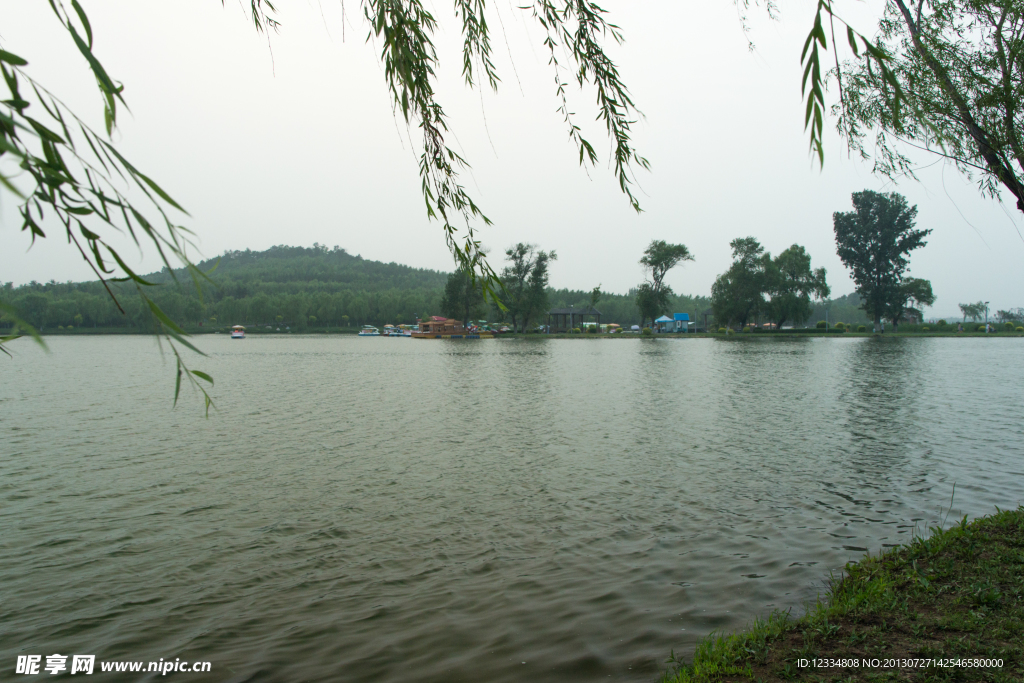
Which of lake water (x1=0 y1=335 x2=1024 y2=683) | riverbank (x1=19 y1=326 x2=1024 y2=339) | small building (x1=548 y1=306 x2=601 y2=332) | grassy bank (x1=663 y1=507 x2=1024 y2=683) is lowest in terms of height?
lake water (x1=0 y1=335 x2=1024 y2=683)

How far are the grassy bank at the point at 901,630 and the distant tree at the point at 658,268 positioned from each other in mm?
102945

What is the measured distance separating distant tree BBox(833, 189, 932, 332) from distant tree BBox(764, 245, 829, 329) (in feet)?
32.4

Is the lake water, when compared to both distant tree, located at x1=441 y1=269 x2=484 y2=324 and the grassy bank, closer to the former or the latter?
the grassy bank

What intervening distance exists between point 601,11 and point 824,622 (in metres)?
5.36

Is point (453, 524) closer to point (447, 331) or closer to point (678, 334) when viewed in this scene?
point (678, 334)

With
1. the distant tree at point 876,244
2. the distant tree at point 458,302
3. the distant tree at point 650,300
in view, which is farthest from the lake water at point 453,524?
the distant tree at point 458,302

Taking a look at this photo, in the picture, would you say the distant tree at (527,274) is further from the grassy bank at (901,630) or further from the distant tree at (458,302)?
the grassy bank at (901,630)

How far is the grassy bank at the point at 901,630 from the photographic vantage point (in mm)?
3965

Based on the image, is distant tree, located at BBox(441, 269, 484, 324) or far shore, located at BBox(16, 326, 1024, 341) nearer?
far shore, located at BBox(16, 326, 1024, 341)

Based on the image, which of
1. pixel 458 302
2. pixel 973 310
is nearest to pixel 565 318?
pixel 458 302

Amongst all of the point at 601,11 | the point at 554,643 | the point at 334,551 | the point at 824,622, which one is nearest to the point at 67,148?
the point at 601,11

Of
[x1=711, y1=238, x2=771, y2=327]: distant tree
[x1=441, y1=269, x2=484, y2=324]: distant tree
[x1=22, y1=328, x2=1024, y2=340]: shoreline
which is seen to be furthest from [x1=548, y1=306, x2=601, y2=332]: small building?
A: [x1=711, y1=238, x2=771, y2=327]: distant tree

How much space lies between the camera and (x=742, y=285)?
314 ft

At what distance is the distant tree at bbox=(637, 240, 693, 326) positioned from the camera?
350ft
